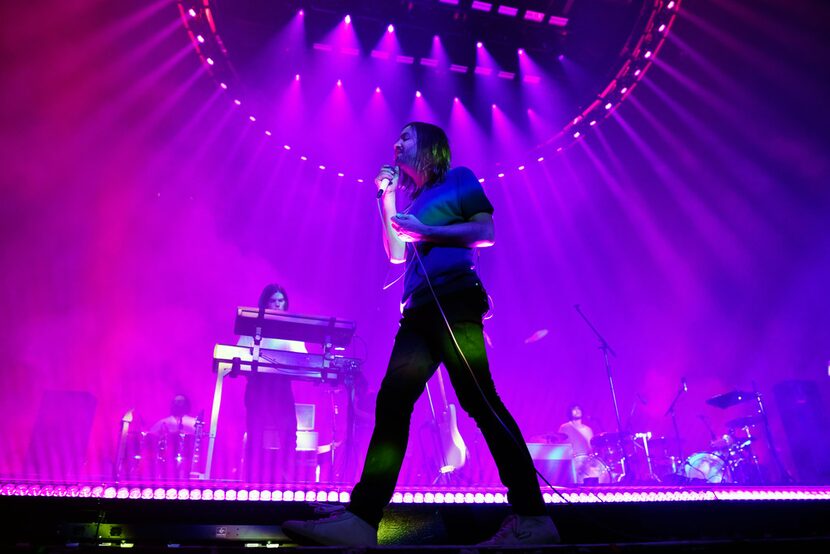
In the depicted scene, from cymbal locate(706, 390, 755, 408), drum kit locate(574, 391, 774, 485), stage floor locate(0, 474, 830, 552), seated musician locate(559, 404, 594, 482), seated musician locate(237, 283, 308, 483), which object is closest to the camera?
stage floor locate(0, 474, 830, 552)

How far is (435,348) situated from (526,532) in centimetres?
79

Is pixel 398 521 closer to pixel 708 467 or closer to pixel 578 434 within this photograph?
pixel 708 467

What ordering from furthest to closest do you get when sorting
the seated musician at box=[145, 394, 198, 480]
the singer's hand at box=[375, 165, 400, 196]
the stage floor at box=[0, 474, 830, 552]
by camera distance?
the seated musician at box=[145, 394, 198, 480], the singer's hand at box=[375, 165, 400, 196], the stage floor at box=[0, 474, 830, 552]

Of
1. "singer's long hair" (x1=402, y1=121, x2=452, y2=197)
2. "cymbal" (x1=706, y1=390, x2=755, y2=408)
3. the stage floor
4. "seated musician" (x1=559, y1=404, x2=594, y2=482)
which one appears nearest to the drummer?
"seated musician" (x1=559, y1=404, x2=594, y2=482)

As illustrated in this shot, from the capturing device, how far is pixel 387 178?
8.66 ft

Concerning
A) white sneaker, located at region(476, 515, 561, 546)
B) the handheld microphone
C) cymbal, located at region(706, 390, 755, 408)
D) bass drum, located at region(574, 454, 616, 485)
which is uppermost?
the handheld microphone

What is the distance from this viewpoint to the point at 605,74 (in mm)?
9016

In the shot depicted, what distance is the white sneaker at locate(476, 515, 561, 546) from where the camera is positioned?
1.89m

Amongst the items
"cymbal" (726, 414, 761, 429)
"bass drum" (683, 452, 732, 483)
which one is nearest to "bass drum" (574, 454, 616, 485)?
"bass drum" (683, 452, 732, 483)

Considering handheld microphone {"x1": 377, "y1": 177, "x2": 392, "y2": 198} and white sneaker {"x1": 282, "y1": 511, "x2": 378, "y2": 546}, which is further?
handheld microphone {"x1": 377, "y1": 177, "x2": 392, "y2": 198}

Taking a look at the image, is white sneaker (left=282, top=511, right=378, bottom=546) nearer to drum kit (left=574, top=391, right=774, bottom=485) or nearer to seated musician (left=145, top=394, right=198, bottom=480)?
seated musician (left=145, top=394, right=198, bottom=480)

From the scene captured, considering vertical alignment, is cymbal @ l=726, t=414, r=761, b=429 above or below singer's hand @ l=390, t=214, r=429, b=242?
below

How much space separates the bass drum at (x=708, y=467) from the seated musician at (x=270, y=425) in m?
5.99

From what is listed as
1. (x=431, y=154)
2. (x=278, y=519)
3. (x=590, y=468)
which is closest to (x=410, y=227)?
(x=431, y=154)
